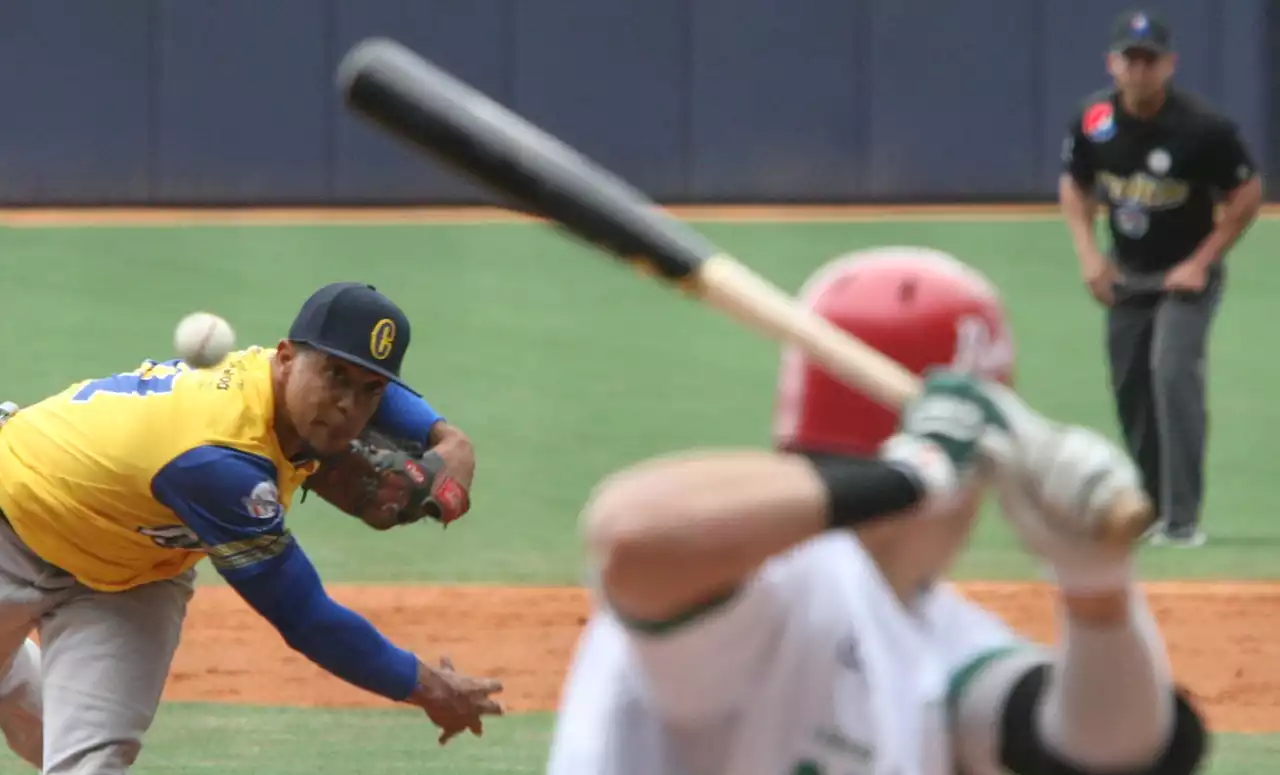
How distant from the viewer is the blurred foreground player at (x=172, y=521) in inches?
176

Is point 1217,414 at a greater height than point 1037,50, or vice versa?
point 1037,50

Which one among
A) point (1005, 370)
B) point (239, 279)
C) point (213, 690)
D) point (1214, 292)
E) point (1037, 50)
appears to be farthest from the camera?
point (1037, 50)

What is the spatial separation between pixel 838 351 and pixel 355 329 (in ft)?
9.35

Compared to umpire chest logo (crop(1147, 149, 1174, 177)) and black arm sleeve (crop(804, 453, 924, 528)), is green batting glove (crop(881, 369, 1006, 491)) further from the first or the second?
umpire chest logo (crop(1147, 149, 1174, 177))

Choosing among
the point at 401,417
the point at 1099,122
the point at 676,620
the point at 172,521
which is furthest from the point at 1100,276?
the point at 676,620

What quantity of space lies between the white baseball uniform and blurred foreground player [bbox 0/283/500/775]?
8.64 feet

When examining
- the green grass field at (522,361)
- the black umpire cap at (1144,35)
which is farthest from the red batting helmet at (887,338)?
the black umpire cap at (1144,35)

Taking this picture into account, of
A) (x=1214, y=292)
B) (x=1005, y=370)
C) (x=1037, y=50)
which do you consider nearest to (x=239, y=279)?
(x=1037, y=50)

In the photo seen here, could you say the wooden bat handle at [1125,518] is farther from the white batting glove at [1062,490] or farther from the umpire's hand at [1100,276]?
the umpire's hand at [1100,276]

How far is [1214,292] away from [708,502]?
7663mm

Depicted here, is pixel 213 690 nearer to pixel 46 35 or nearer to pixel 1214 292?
pixel 1214 292

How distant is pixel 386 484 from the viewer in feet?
16.5

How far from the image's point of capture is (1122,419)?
30.0 ft

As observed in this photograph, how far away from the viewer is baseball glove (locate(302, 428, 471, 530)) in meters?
5.04
